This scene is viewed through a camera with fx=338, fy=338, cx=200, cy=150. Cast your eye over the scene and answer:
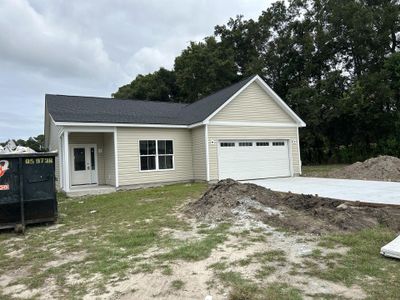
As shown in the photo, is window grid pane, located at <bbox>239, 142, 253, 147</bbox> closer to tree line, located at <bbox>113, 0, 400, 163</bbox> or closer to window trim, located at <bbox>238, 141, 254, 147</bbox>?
window trim, located at <bbox>238, 141, 254, 147</bbox>

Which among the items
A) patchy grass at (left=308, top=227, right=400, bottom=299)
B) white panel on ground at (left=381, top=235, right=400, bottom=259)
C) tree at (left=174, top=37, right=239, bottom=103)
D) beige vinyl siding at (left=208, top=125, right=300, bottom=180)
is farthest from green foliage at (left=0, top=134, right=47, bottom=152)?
white panel on ground at (left=381, top=235, right=400, bottom=259)

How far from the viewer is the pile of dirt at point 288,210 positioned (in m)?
6.48

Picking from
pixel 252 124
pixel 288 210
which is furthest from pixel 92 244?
pixel 252 124

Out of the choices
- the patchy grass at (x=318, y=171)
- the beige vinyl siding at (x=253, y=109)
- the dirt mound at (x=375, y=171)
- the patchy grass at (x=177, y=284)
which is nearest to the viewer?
the patchy grass at (x=177, y=284)

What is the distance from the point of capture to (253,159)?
686 inches

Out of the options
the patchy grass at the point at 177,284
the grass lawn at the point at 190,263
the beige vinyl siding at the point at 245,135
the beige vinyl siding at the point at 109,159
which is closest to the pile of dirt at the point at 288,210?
the grass lawn at the point at 190,263

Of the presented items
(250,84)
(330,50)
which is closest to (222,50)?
(330,50)

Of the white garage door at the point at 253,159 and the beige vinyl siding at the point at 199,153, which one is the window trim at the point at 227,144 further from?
the beige vinyl siding at the point at 199,153

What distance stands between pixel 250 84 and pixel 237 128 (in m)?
2.43

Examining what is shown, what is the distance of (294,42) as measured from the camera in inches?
1200

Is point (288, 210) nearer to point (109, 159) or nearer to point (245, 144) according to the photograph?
point (245, 144)

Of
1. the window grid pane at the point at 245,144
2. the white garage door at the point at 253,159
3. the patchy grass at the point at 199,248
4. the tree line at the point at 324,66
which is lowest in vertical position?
the patchy grass at the point at 199,248

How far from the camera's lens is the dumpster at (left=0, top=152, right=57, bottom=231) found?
292 inches

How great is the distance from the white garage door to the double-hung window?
244 cm
